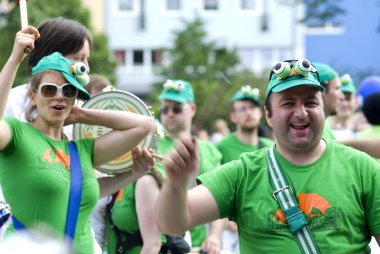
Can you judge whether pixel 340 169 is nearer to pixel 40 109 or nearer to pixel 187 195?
pixel 187 195

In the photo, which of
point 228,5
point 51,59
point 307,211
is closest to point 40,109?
point 51,59

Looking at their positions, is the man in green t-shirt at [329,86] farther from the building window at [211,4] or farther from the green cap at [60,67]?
the building window at [211,4]

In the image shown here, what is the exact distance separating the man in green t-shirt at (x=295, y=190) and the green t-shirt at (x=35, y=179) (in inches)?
35.9

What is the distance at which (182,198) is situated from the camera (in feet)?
12.7

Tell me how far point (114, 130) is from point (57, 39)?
80 centimetres

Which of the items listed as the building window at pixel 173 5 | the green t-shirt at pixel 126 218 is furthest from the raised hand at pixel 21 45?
the building window at pixel 173 5

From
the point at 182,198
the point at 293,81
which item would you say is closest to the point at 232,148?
the point at 293,81

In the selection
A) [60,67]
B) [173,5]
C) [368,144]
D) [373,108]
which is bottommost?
[173,5]

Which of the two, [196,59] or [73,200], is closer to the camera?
[73,200]

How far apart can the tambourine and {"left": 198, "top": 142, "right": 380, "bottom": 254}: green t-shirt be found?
5.53ft

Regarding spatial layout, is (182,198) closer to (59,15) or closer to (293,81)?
(293,81)

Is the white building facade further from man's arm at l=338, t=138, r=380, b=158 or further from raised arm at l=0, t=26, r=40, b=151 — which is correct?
raised arm at l=0, t=26, r=40, b=151

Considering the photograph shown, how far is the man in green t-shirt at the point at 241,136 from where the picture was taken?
9.40 metres

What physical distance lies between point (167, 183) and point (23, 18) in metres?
1.78
